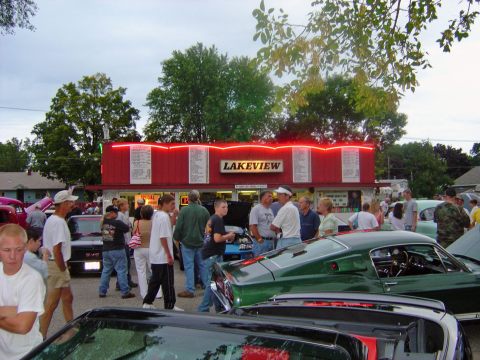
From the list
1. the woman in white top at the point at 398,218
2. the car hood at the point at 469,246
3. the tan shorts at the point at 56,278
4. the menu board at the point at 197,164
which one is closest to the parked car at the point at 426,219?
the woman in white top at the point at 398,218

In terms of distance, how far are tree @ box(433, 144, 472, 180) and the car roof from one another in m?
82.3

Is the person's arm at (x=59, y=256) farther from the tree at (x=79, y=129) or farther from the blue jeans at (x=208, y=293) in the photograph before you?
the tree at (x=79, y=129)

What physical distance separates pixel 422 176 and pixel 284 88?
170ft

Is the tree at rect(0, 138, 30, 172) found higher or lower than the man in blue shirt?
higher

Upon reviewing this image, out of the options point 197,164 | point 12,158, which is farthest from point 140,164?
point 12,158

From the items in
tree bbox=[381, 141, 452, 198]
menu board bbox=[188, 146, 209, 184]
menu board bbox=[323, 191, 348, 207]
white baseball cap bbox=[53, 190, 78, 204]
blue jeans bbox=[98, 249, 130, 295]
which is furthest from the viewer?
tree bbox=[381, 141, 452, 198]

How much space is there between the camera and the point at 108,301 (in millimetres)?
8477

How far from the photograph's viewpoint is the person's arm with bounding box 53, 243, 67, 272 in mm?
5852

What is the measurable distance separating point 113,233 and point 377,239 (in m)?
4.93

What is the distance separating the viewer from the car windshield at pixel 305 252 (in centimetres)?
560

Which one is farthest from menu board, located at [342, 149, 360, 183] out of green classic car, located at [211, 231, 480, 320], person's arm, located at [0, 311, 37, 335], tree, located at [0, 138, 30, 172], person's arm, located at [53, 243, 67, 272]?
tree, located at [0, 138, 30, 172]

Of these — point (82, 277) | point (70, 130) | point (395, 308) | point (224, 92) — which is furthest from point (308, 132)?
point (395, 308)

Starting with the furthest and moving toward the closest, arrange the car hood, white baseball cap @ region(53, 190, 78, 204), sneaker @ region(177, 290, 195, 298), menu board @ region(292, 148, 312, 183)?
1. menu board @ region(292, 148, 312, 183)
2. sneaker @ region(177, 290, 195, 298)
3. the car hood
4. white baseball cap @ region(53, 190, 78, 204)

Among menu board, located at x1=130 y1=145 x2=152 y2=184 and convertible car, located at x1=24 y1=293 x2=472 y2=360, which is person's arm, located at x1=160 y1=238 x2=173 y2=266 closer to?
convertible car, located at x1=24 y1=293 x2=472 y2=360
